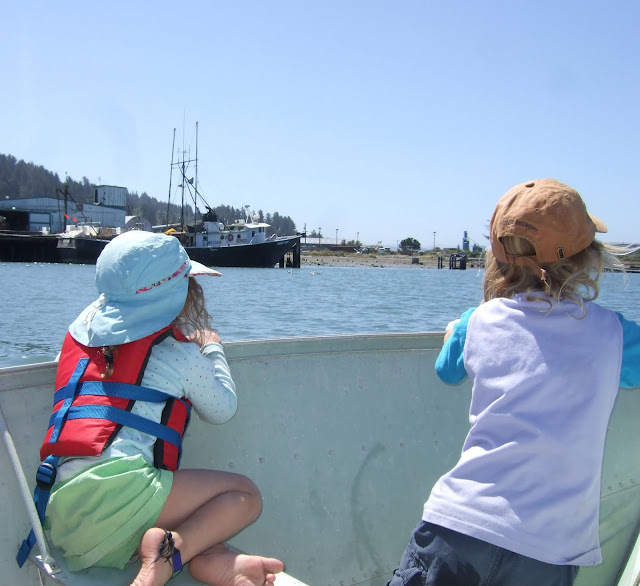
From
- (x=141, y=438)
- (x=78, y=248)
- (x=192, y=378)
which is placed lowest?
(x=78, y=248)

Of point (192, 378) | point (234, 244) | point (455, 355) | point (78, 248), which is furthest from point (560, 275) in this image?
point (78, 248)

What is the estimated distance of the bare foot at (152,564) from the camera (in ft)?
4.21

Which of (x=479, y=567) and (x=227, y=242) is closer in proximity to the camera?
(x=479, y=567)

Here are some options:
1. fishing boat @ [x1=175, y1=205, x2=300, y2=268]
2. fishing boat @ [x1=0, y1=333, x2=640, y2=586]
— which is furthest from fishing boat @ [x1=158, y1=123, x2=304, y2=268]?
fishing boat @ [x1=0, y1=333, x2=640, y2=586]

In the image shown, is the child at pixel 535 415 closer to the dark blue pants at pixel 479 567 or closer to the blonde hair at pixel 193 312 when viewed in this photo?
the dark blue pants at pixel 479 567

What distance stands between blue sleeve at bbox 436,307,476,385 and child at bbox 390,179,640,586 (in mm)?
68

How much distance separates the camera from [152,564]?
1.30 meters

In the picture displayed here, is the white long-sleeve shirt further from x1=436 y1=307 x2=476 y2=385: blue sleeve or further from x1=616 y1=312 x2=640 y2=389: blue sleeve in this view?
x1=436 y1=307 x2=476 y2=385: blue sleeve

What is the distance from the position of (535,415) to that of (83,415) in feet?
3.01

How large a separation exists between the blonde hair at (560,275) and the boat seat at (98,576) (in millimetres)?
759

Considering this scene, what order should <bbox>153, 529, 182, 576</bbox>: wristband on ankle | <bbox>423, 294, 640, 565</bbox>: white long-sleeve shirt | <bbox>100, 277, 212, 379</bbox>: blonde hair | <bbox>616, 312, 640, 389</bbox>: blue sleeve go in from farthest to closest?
<bbox>100, 277, 212, 379</bbox>: blonde hair
<bbox>153, 529, 182, 576</bbox>: wristband on ankle
<bbox>616, 312, 640, 389</bbox>: blue sleeve
<bbox>423, 294, 640, 565</bbox>: white long-sleeve shirt

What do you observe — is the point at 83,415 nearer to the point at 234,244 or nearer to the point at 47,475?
the point at 47,475

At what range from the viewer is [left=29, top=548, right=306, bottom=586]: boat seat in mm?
1362

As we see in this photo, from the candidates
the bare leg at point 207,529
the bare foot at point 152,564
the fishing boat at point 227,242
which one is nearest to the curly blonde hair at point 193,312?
the bare leg at point 207,529
